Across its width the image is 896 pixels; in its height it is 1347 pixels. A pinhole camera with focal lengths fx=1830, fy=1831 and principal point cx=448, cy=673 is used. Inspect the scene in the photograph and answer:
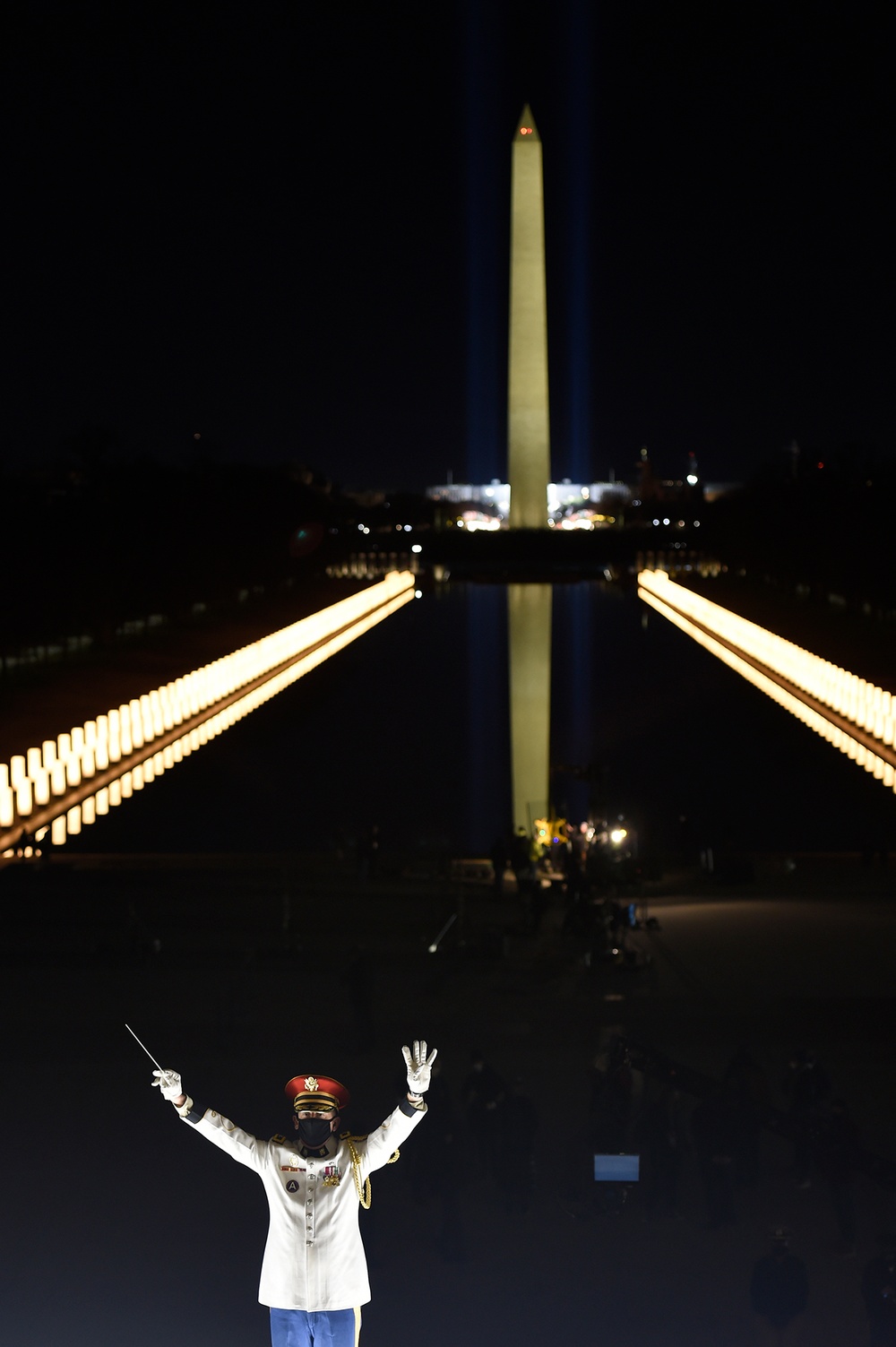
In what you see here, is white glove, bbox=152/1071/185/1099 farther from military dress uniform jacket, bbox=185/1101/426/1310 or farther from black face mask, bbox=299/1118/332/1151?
black face mask, bbox=299/1118/332/1151

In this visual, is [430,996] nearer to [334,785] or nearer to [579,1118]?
[579,1118]

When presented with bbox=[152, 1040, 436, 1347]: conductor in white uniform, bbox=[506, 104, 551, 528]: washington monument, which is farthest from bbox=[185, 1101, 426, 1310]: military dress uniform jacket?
bbox=[506, 104, 551, 528]: washington monument

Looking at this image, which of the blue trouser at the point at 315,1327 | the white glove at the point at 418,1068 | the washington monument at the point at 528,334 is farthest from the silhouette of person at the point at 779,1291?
the washington monument at the point at 528,334

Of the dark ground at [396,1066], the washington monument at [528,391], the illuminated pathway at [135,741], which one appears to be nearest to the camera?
the dark ground at [396,1066]

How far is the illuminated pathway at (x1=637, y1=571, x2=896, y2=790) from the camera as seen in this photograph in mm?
17375

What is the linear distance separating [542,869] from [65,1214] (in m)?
8.00

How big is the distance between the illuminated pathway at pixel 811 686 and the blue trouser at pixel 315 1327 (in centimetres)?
1189

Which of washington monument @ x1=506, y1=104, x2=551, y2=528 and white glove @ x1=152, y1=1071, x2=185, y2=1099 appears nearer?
white glove @ x1=152, y1=1071, x2=185, y2=1099

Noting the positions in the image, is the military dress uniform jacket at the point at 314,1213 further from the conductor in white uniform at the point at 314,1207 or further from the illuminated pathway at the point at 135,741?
the illuminated pathway at the point at 135,741

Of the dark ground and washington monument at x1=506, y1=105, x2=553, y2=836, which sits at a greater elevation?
washington monument at x1=506, y1=105, x2=553, y2=836

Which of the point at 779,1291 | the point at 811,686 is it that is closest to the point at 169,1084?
the point at 779,1291

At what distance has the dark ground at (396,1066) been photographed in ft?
18.7

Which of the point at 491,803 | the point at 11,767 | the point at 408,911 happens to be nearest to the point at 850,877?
the point at 408,911

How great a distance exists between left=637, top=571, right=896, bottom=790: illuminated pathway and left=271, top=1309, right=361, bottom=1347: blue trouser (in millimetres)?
11891
